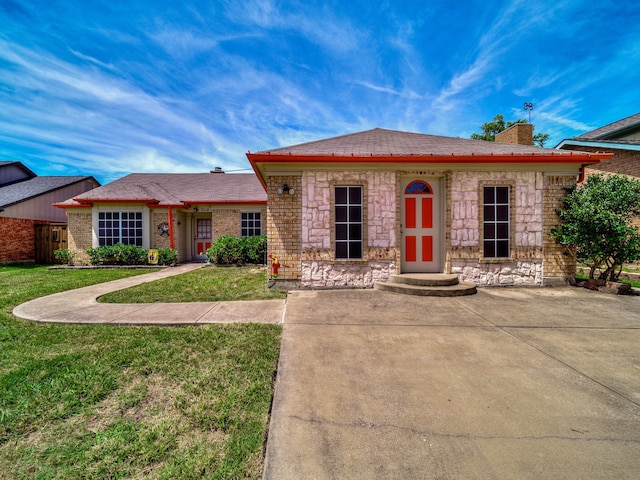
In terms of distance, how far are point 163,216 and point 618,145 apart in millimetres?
18889

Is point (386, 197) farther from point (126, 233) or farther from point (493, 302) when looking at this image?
point (126, 233)

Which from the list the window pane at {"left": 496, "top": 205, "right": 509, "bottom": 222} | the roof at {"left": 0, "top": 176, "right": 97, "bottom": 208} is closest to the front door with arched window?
the window pane at {"left": 496, "top": 205, "right": 509, "bottom": 222}

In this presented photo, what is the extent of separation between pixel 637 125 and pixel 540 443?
50.3 ft

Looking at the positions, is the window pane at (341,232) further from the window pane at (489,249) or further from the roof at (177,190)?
the roof at (177,190)

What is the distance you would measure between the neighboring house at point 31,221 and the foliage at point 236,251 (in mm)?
9200

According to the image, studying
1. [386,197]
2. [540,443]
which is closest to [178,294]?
[386,197]

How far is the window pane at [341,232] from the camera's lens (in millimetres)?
6656

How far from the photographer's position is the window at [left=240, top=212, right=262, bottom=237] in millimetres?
13070

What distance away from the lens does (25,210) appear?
1390 cm

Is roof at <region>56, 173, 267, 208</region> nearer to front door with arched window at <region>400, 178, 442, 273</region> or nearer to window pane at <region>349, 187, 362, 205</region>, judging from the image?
window pane at <region>349, 187, 362, 205</region>

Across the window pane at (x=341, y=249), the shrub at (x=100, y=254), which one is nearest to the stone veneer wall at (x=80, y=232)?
Answer: the shrub at (x=100, y=254)

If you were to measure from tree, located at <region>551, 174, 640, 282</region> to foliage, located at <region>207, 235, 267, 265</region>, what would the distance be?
32.6ft

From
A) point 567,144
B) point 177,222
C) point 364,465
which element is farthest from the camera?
point 177,222

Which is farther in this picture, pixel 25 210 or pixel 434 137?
pixel 25 210
